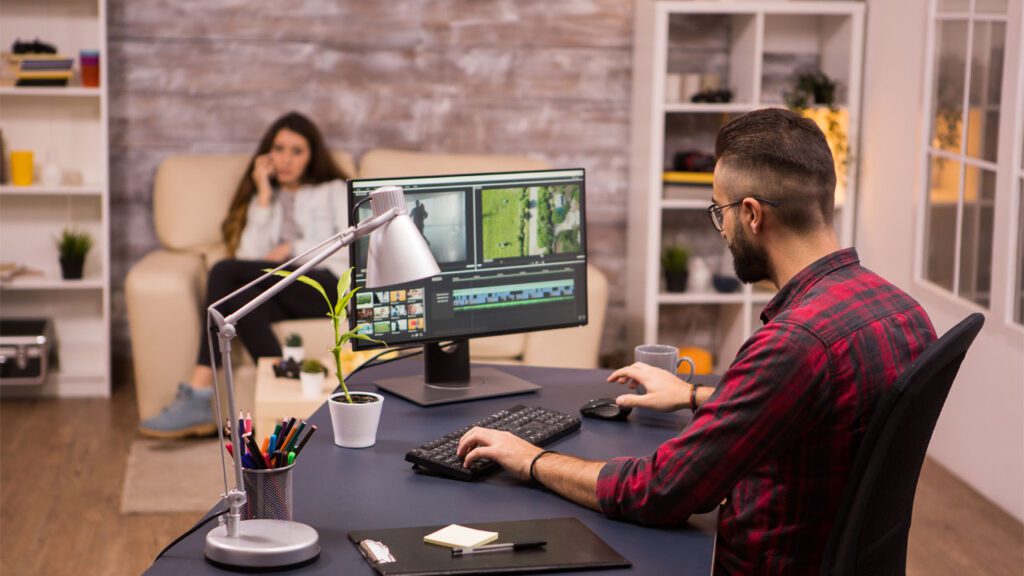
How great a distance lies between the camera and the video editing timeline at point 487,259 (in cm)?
236

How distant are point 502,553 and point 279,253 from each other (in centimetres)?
327

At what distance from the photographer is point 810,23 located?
5.23 m

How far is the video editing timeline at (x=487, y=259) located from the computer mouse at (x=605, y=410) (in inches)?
12.1

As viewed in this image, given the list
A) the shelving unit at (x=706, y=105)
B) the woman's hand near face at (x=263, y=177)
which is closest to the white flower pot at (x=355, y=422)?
the woman's hand near face at (x=263, y=177)

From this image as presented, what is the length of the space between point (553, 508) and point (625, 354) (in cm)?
376

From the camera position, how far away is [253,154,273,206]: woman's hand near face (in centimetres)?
477

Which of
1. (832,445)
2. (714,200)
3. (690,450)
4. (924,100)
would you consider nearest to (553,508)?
(690,450)

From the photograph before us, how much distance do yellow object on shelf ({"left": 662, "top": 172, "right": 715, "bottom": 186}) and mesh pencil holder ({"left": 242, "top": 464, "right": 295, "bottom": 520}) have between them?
352cm

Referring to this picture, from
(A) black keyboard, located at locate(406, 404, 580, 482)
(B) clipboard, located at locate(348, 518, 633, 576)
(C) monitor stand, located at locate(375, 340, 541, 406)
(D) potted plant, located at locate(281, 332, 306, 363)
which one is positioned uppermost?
(C) monitor stand, located at locate(375, 340, 541, 406)

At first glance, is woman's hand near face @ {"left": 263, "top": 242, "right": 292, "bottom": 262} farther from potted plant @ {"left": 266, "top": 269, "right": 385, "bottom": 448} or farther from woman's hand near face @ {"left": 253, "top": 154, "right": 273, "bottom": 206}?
potted plant @ {"left": 266, "top": 269, "right": 385, "bottom": 448}

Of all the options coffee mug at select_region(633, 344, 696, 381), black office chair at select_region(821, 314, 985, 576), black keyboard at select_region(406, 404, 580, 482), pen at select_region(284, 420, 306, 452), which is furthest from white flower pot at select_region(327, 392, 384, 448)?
black office chair at select_region(821, 314, 985, 576)

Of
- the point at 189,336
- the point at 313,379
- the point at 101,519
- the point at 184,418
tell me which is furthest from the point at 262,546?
the point at 189,336

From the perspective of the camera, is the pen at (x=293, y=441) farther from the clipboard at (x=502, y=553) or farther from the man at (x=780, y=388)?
the man at (x=780, y=388)

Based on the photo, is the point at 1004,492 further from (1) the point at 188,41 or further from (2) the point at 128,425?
(1) the point at 188,41
